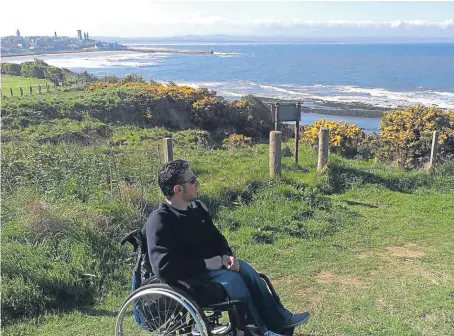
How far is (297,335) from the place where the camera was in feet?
11.7

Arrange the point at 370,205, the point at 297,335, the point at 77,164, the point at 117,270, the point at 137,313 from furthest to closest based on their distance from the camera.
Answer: the point at 370,205 < the point at 77,164 < the point at 117,270 < the point at 297,335 < the point at 137,313

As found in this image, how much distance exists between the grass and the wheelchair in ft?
2.80

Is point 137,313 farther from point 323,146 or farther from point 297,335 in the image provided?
point 323,146

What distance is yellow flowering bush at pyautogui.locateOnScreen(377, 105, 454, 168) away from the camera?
38.5 feet

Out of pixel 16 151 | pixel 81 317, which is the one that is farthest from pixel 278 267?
pixel 16 151

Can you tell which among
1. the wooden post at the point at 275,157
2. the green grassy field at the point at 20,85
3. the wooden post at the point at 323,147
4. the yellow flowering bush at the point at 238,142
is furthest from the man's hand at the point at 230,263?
the green grassy field at the point at 20,85

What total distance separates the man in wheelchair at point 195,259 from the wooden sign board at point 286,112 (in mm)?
5975

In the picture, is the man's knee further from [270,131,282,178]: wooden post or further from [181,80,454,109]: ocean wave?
[181,80,454,109]: ocean wave

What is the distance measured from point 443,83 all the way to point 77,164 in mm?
54051

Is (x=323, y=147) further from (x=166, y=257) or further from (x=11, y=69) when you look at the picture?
(x=11, y=69)

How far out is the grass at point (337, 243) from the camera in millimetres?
3857

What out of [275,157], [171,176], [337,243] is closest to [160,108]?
[275,157]

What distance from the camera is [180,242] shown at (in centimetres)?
302

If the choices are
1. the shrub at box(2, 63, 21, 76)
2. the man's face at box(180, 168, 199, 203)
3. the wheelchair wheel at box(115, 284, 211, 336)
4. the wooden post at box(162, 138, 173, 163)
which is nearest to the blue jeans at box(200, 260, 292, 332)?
the wheelchair wheel at box(115, 284, 211, 336)
